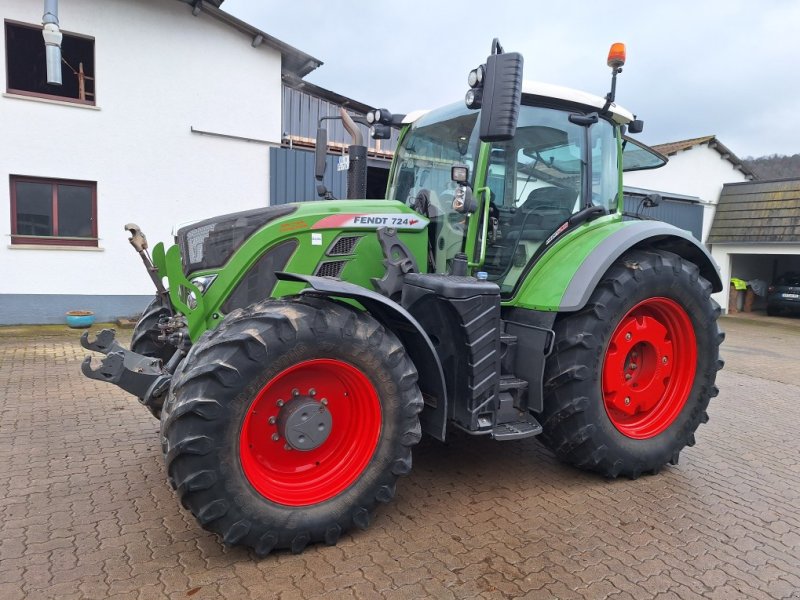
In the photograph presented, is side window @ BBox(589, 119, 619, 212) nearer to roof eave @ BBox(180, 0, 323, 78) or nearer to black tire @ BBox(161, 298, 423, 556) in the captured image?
black tire @ BBox(161, 298, 423, 556)

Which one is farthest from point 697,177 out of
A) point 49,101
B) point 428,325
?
point 428,325

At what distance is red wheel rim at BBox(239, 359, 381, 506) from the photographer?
8.31ft

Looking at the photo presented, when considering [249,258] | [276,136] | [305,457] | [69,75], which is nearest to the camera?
[305,457]

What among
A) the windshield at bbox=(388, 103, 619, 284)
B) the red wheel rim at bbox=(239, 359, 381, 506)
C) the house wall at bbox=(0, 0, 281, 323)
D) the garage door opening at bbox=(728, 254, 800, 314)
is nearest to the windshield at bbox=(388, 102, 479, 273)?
the windshield at bbox=(388, 103, 619, 284)

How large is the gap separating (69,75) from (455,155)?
366 inches

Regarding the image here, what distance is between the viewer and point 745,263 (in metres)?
17.7

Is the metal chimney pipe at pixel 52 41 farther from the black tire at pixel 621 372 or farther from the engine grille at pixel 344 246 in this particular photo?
the black tire at pixel 621 372

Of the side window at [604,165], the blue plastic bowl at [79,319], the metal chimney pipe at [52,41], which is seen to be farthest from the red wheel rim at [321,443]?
the blue plastic bowl at [79,319]

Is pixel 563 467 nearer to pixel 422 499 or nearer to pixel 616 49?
pixel 422 499

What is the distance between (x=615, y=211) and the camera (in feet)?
13.3

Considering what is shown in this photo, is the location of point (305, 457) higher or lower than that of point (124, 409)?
higher

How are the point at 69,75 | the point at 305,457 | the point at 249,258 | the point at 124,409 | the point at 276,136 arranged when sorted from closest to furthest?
the point at 305,457 → the point at 249,258 → the point at 124,409 → the point at 69,75 → the point at 276,136

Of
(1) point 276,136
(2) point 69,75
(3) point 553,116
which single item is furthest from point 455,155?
(2) point 69,75

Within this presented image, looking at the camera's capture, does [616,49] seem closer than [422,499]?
No
